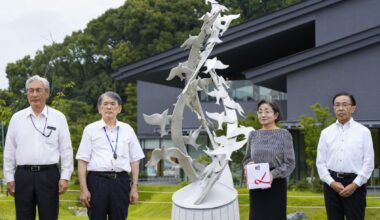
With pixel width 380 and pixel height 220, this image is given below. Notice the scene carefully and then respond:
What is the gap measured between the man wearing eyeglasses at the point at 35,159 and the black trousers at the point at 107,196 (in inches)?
10.1

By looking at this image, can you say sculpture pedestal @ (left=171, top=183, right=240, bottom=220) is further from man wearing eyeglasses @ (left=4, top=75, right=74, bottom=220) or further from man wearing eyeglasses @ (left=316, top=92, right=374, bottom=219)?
man wearing eyeglasses @ (left=4, top=75, right=74, bottom=220)

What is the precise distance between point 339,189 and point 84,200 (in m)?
2.27

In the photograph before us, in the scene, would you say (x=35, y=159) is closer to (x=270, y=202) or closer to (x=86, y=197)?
(x=86, y=197)

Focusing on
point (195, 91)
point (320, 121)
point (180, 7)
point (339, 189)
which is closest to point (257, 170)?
point (339, 189)

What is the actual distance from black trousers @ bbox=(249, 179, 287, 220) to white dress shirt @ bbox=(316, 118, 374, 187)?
0.50 metres

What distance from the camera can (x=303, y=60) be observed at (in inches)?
768

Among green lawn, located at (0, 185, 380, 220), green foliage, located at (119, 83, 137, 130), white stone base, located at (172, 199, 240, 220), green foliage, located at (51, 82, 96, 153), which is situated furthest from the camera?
green foliage, located at (119, 83, 137, 130)

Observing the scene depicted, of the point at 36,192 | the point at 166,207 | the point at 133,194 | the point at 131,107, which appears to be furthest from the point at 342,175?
the point at 131,107

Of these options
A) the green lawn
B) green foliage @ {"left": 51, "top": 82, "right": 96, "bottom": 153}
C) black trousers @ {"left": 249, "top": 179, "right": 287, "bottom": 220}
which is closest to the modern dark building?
green foliage @ {"left": 51, "top": 82, "right": 96, "bottom": 153}

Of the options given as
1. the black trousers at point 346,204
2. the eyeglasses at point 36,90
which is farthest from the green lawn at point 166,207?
the black trousers at point 346,204

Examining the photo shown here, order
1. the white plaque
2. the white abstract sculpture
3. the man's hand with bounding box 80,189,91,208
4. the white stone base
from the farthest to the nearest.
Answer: the white abstract sculpture
the white stone base
the man's hand with bounding box 80,189,91,208
the white plaque

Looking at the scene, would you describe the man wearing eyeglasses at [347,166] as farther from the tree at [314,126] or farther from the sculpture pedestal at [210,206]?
the tree at [314,126]

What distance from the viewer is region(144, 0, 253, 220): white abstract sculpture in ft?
22.6

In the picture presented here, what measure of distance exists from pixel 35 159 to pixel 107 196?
0.70 metres
